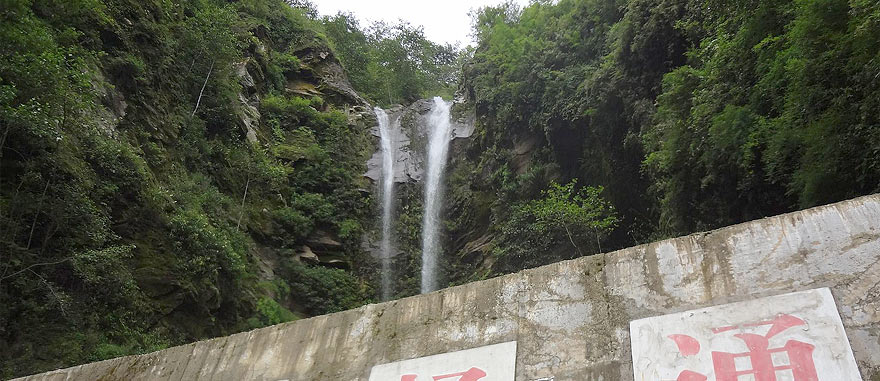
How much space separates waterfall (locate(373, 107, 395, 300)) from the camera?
13.6m

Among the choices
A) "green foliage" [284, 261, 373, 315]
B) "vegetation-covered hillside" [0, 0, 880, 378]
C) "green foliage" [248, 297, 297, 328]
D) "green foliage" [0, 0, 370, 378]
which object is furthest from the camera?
"green foliage" [284, 261, 373, 315]

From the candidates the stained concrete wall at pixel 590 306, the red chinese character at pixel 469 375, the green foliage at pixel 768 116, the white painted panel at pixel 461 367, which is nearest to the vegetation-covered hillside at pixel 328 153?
the green foliage at pixel 768 116

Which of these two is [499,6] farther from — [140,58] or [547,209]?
[140,58]

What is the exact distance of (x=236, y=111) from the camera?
Result: 13.0 m

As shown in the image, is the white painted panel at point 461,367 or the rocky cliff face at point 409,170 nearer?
the white painted panel at point 461,367

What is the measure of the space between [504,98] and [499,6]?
7.27m

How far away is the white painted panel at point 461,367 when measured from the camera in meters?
2.85

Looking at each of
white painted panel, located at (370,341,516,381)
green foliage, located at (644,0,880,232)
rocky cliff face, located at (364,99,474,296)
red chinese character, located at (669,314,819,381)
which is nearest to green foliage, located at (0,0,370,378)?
rocky cliff face, located at (364,99,474,296)

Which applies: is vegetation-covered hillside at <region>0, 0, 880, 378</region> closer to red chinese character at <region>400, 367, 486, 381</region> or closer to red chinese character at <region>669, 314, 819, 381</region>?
red chinese character at <region>669, 314, 819, 381</region>

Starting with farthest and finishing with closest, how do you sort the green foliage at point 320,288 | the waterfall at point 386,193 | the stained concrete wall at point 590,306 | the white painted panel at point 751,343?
1. the waterfall at point 386,193
2. the green foliage at point 320,288
3. the stained concrete wall at point 590,306
4. the white painted panel at point 751,343

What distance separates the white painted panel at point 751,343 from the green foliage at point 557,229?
25.8 ft

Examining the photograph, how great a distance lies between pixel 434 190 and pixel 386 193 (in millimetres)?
1253

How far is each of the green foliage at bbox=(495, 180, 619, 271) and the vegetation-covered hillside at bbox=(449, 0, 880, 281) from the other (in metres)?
0.05

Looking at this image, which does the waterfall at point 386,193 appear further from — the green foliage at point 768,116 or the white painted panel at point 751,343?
the white painted panel at point 751,343
